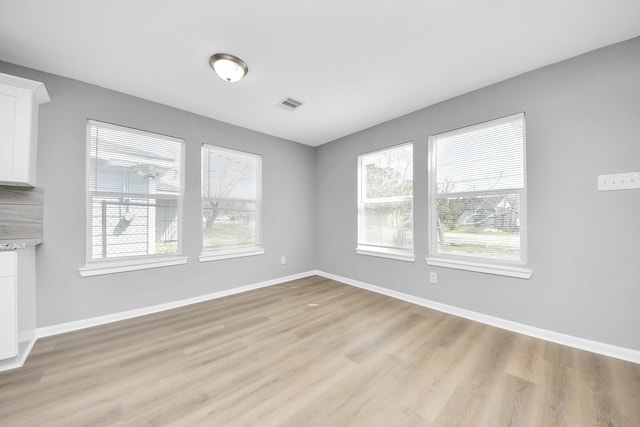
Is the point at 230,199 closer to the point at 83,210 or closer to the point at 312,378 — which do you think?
the point at 83,210

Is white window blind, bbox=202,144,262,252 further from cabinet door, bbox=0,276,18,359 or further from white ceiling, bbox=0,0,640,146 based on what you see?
cabinet door, bbox=0,276,18,359

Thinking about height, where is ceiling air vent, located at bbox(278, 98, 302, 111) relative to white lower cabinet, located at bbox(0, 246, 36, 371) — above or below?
above

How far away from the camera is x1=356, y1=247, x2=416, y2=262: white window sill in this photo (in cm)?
329

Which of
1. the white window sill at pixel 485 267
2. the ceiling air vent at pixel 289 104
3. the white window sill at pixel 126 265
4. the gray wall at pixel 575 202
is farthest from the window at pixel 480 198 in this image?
the white window sill at pixel 126 265

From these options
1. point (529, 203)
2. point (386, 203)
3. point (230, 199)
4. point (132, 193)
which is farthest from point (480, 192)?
point (132, 193)

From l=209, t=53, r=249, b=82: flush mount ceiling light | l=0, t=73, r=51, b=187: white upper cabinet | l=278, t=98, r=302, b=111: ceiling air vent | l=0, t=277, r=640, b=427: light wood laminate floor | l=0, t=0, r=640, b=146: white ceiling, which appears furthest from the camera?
l=278, t=98, r=302, b=111: ceiling air vent

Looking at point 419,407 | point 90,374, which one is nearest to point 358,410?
point 419,407

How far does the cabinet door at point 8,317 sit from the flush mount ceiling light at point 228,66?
231 centimetres

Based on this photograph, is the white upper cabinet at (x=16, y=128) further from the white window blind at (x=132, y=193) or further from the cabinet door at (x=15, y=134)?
the white window blind at (x=132, y=193)

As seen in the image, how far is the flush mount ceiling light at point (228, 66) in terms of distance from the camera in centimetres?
213

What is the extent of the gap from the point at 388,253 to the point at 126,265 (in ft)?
11.0

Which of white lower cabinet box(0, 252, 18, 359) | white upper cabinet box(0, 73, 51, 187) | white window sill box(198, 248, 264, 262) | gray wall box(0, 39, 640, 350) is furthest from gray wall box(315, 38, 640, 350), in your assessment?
white upper cabinet box(0, 73, 51, 187)

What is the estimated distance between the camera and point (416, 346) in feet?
7.03

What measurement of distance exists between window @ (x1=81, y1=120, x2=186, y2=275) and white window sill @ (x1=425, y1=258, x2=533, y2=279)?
11.0 feet
